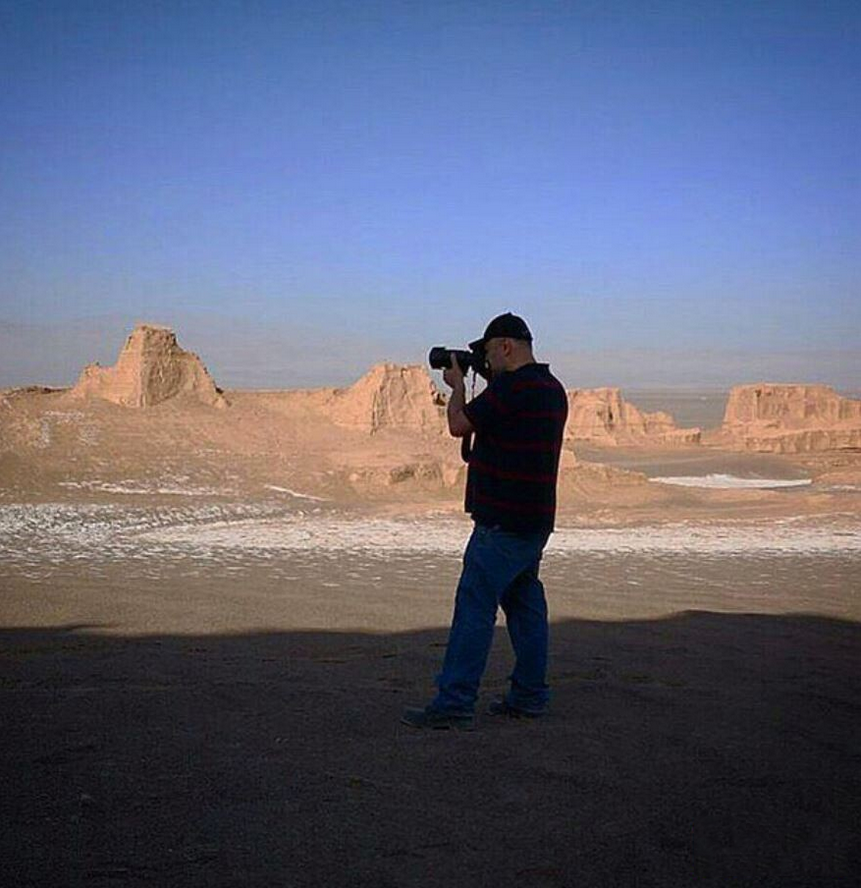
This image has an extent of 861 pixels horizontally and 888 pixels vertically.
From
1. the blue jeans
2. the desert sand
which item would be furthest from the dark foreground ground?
the blue jeans

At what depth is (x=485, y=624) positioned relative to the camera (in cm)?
407

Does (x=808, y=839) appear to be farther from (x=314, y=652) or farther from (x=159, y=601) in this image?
(x=159, y=601)

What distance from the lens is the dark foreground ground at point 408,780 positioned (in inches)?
105

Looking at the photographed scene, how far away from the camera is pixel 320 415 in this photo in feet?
103

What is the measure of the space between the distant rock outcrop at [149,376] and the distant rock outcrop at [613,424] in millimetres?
30300

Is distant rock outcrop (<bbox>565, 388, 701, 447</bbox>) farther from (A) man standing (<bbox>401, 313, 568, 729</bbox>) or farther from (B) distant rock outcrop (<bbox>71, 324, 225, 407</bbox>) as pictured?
(A) man standing (<bbox>401, 313, 568, 729</bbox>)

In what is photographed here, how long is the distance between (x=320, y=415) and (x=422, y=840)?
28918 millimetres

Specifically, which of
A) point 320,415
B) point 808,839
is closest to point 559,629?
point 808,839

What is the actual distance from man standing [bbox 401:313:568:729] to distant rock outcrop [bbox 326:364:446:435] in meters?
26.2

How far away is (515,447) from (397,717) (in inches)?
48.3

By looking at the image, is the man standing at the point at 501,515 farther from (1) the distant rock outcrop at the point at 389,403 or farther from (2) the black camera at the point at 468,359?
(1) the distant rock outcrop at the point at 389,403

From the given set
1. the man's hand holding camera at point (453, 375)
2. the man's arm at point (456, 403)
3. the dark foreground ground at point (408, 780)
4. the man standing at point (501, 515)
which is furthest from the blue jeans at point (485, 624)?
the man's hand holding camera at point (453, 375)

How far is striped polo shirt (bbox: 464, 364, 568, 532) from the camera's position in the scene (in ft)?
13.1

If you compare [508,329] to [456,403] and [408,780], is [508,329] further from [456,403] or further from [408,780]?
[408,780]
